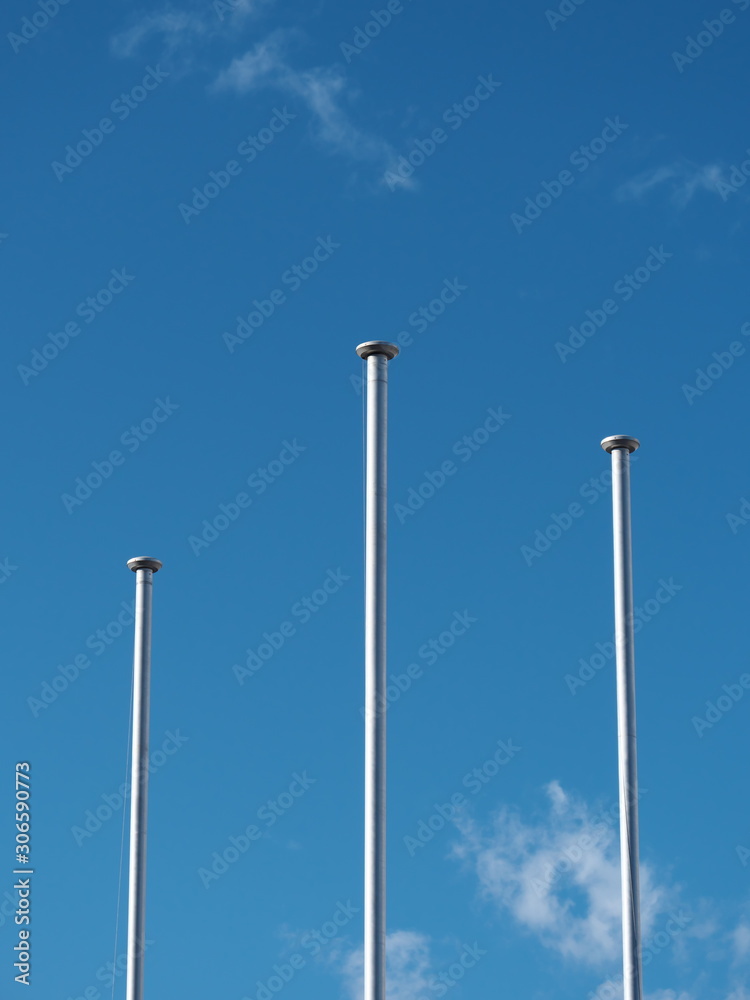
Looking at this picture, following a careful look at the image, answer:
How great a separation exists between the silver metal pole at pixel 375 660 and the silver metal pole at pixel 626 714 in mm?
5864

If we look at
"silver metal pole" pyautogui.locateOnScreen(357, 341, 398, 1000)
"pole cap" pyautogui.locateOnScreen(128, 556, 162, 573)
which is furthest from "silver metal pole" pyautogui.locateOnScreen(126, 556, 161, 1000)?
"silver metal pole" pyautogui.locateOnScreen(357, 341, 398, 1000)

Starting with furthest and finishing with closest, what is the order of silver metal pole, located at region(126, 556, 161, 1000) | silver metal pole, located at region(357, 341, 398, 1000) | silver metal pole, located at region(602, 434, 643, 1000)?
silver metal pole, located at region(126, 556, 161, 1000)
silver metal pole, located at region(602, 434, 643, 1000)
silver metal pole, located at region(357, 341, 398, 1000)

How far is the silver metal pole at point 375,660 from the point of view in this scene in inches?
808

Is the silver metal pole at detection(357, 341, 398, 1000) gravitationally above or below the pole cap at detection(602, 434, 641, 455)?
below

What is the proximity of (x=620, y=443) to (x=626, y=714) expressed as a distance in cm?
421

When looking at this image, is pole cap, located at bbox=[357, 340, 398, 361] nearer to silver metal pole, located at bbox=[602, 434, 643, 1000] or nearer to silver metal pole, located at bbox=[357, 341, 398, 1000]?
silver metal pole, located at bbox=[357, 341, 398, 1000]

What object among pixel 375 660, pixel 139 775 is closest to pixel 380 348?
pixel 375 660

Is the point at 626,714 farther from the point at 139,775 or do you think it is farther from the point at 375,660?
the point at 139,775

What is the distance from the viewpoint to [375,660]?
21719 mm

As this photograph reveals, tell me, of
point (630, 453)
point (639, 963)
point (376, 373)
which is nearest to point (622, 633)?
point (630, 453)

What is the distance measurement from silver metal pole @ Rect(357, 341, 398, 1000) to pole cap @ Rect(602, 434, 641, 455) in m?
5.84

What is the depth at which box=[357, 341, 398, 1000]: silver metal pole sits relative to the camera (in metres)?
20.5

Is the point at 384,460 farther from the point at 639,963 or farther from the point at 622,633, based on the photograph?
the point at 639,963

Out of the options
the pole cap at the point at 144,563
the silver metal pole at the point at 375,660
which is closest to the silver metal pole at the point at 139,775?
the pole cap at the point at 144,563
